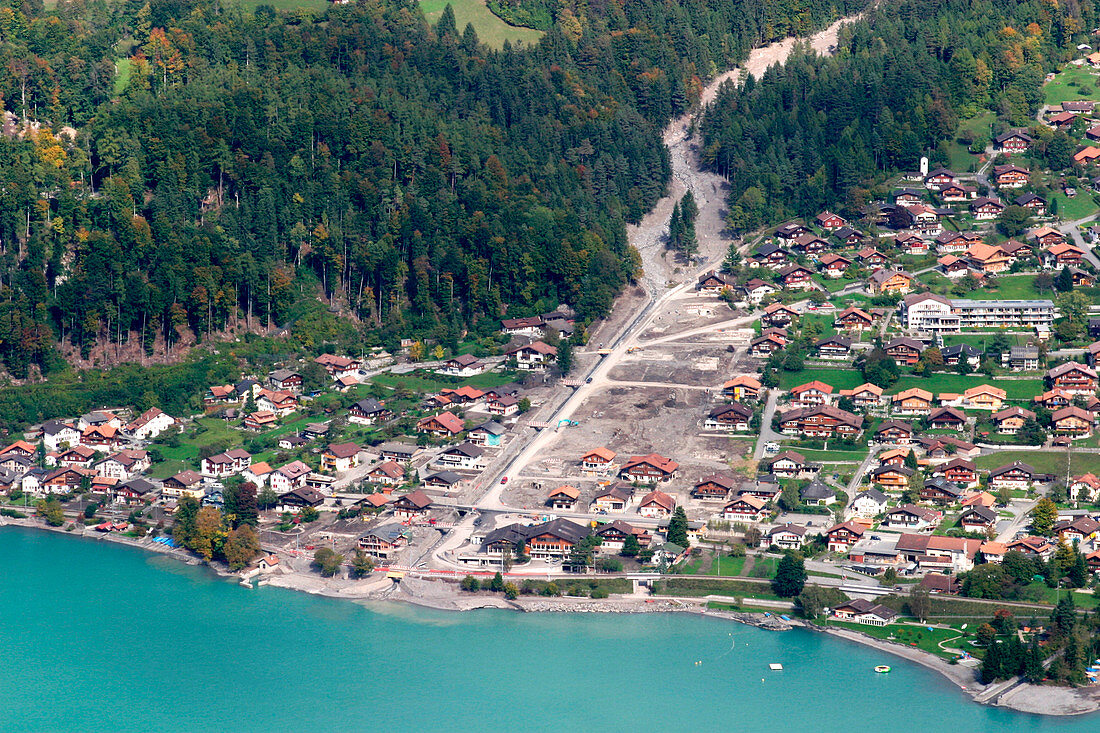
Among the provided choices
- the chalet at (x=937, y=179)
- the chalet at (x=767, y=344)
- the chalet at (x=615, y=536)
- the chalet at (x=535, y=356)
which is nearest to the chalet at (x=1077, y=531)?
the chalet at (x=615, y=536)

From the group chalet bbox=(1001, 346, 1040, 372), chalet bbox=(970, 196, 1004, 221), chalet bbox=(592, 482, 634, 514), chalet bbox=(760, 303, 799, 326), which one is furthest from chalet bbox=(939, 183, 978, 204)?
chalet bbox=(592, 482, 634, 514)

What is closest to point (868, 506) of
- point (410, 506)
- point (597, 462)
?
point (597, 462)

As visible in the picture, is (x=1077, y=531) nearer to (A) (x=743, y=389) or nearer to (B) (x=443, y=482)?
(A) (x=743, y=389)

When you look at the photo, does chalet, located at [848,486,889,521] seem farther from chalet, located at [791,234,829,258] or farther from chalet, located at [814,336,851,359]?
chalet, located at [791,234,829,258]

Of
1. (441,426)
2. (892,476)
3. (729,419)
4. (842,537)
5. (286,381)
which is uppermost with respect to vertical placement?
(286,381)

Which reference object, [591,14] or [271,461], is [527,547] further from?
[591,14]

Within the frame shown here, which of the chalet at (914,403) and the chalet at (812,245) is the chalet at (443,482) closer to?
the chalet at (914,403)
